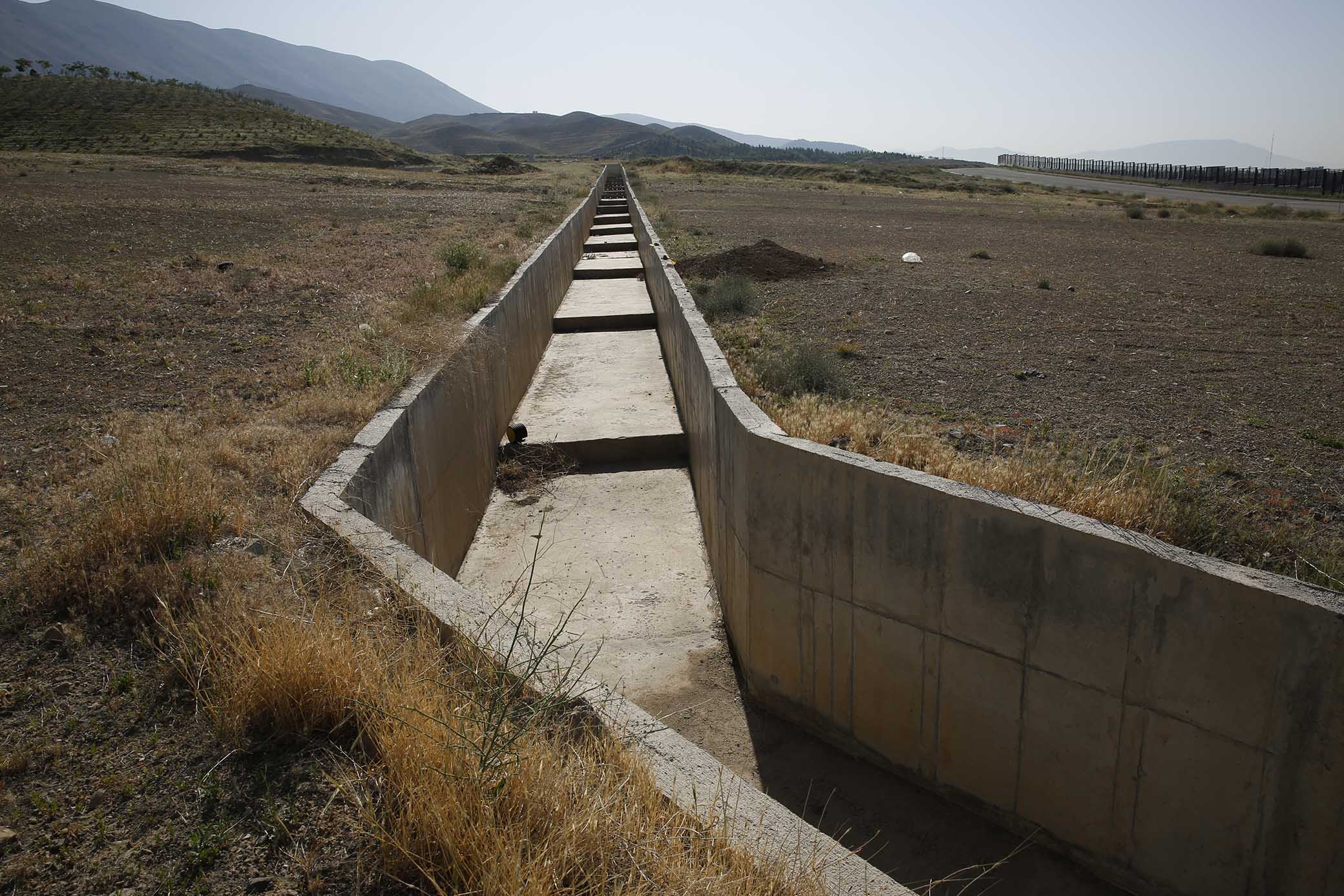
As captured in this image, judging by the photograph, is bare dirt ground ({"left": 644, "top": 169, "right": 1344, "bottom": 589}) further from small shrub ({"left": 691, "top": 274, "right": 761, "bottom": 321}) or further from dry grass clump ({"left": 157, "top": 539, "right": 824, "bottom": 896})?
dry grass clump ({"left": 157, "top": 539, "right": 824, "bottom": 896})

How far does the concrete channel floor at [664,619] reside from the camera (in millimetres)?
4699

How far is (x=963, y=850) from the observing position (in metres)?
4.69

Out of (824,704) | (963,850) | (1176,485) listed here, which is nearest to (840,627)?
(824,704)

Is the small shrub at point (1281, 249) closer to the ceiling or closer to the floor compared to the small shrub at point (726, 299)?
closer to the ceiling

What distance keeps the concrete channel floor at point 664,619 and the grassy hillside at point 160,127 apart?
201 ft

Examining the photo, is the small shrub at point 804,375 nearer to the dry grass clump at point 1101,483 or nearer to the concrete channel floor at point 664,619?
the dry grass clump at point 1101,483

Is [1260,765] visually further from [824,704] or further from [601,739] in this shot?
[601,739]

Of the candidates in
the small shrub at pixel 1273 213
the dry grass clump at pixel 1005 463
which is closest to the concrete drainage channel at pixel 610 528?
the dry grass clump at pixel 1005 463

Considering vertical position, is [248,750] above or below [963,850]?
above

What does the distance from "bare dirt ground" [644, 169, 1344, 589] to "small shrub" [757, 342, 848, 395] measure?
1.34 feet

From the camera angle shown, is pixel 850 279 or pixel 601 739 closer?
pixel 601 739

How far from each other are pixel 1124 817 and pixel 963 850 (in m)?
0.85

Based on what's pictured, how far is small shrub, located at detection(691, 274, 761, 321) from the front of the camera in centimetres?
1435

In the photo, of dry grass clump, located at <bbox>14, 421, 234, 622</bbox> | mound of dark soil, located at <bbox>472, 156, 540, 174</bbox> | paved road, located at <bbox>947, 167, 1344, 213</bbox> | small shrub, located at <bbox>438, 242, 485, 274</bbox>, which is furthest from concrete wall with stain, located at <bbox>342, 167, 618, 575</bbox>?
mound of dark soil, located at <bbox>472, 156, 540, 174</bbox>
